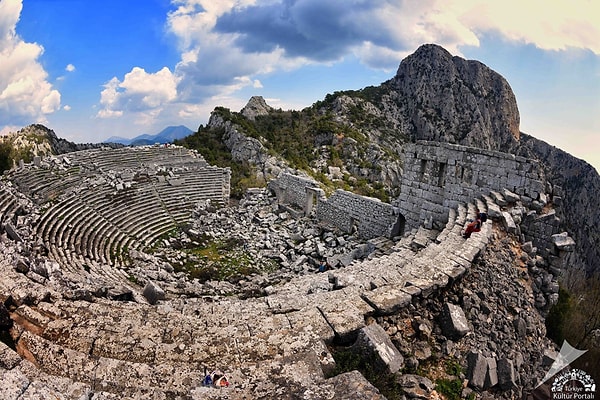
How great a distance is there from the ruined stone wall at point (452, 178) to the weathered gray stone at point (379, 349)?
7.71m

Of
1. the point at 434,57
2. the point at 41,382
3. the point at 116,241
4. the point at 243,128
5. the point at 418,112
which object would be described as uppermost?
the point at 434,57

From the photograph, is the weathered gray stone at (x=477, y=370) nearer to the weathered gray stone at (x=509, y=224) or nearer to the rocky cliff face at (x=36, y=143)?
the weathered gray stone at (x=509, y=224)

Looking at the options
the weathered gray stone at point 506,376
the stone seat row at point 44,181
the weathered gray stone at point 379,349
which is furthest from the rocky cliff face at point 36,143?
the weathered gray stone at point 506,376

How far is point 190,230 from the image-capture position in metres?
18.1

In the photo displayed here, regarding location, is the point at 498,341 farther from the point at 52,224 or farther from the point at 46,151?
the point at 46,151

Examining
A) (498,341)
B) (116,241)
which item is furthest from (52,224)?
(498,341)

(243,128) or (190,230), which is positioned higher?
(243,128)

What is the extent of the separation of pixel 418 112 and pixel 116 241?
47.8 meters

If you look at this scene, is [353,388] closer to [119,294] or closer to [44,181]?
[119,294]

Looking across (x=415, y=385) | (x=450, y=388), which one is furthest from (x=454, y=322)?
(x=415, y=385)

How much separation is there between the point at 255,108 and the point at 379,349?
134 ft

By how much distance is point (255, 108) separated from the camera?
141 ft

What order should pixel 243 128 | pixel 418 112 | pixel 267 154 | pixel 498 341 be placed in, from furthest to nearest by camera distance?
pixel 418 112
pixel 243 128
pixel 267 154
pixel 498 341

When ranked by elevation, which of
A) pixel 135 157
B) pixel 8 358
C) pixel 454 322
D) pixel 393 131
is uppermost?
pixel 393 131
